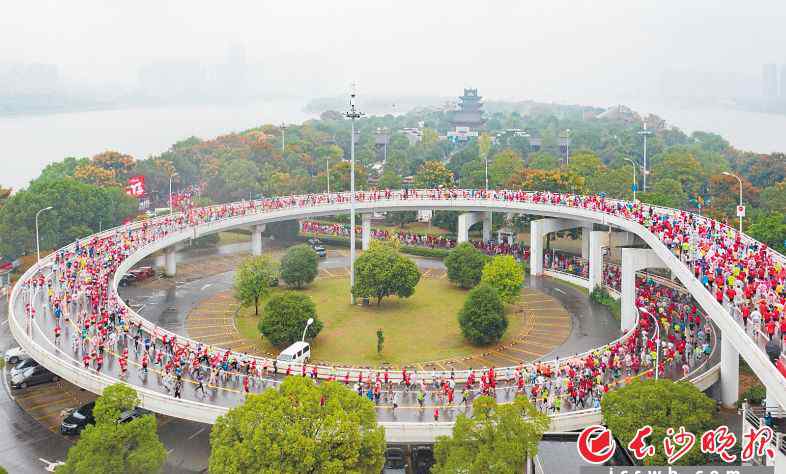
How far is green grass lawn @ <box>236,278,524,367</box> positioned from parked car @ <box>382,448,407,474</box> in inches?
467

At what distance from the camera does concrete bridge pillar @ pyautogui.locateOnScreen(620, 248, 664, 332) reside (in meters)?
50.9

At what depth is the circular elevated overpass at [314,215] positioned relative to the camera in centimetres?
3272

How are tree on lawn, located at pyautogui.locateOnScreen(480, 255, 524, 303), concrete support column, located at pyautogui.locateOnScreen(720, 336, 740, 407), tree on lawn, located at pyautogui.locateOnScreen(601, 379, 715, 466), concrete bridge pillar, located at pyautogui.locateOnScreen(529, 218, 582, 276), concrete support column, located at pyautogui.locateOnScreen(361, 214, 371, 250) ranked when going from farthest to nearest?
1. concrete support column, located at pyautogui.locateOnScreen(361, 214, 371, 250)
2. concrete bridge pillar, located at pyautogui.locateOnScreen(529, 218, 582, 276)
3. tree on lawn, located at pyautogui.locateOnScreen(480, 255, 524, 303)
4. concrete support column, located at pyautogui.locateOnScreen(720, 336, 740, 407)
5. tree on lawn, located at pyautogui.locateOnScreen(601, 379, 715, 466)

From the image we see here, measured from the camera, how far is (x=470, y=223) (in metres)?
75.6

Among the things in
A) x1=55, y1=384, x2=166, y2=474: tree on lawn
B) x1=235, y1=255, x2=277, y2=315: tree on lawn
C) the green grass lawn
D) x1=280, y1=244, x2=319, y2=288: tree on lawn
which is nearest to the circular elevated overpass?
x1=55, y1=384, x2=166, y2=474: tree on lawn

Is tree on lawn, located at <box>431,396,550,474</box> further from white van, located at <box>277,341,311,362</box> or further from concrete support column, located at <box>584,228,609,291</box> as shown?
concrete support column, located at <box>584,228,609,291</box>

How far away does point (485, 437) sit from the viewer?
88.7ft

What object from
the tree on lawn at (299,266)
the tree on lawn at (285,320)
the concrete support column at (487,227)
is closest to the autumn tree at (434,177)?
the concrete support column at (487,227)

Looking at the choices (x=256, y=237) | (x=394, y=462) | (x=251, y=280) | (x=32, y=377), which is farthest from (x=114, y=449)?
(x=256, y=237)

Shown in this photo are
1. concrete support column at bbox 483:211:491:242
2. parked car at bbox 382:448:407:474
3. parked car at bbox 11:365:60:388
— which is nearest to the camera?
parked car at bbox 382:448:407:474

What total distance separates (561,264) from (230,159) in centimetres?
4711

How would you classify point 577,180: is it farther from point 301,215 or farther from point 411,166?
point 411,166

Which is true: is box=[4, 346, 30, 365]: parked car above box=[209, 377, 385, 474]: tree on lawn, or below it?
below

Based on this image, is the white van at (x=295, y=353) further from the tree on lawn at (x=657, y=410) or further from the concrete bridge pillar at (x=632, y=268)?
the concrete bridge pillar at (x=632, y=268)
